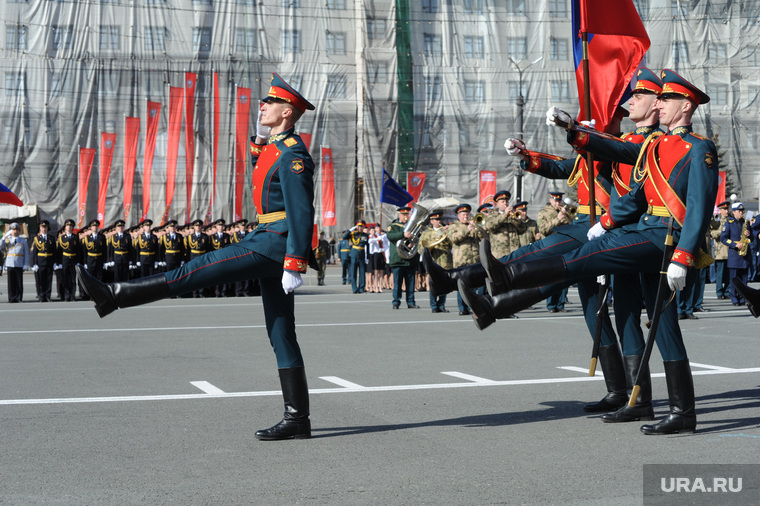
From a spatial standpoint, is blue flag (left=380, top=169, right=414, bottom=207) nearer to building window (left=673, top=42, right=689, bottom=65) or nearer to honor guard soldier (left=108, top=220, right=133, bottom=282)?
honor guard soldier (left=108, top=220, right=133, bottom=282)

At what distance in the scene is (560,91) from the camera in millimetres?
42844

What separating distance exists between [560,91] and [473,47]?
13.6 feet

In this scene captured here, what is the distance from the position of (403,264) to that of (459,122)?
955 inches

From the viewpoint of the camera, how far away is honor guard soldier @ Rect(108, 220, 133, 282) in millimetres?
24297

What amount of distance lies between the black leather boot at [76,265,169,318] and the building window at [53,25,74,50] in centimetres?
3897

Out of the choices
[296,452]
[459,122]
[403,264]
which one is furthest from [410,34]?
[296,452]

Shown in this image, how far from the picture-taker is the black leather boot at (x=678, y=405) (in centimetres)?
588

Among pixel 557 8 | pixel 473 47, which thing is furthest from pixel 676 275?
pixel 557 8

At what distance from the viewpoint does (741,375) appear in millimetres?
8664

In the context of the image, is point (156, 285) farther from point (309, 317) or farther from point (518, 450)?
point (309, 317)

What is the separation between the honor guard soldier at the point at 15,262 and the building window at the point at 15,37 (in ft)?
68.5

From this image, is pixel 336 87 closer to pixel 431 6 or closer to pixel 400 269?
pixel 431 6

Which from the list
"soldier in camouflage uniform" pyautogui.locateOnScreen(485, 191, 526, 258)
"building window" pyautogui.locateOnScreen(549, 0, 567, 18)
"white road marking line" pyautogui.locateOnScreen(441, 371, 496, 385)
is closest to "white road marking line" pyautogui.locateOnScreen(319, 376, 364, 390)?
"white road marking line" pyautogui.locateOnScreen(441, 371, 496, 385)

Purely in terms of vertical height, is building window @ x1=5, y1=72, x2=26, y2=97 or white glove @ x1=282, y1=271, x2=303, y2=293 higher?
building window @ x1=5, y1=72, x2=26, y2=97
